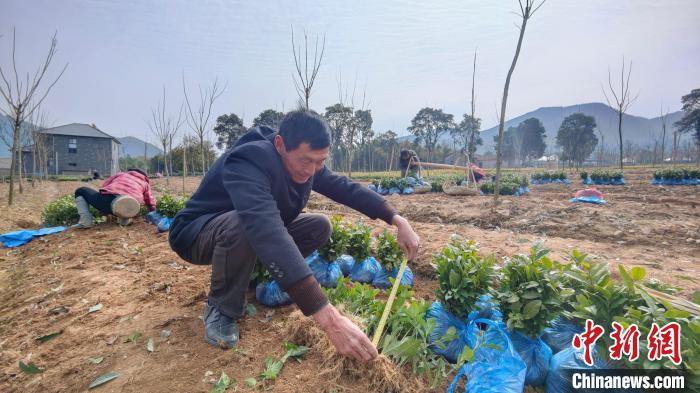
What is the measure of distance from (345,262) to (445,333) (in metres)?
1.25

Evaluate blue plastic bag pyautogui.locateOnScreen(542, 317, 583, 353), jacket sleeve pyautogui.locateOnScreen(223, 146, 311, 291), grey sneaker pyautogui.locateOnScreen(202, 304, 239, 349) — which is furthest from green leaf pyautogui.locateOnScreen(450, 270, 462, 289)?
grey sneaker pyautogui.locateOnScreen(202, 304, 239, 349)

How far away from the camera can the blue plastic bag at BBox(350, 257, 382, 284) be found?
9.78 ft

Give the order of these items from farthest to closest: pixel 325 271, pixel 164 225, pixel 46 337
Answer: pixel 164 225
pixel 325 271
pixel 46 337

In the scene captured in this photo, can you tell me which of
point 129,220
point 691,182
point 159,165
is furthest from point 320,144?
point 159,165

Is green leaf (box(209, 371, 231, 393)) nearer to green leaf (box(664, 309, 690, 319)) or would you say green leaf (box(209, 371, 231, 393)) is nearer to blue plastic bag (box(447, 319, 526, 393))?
blue plastic bag (box(447, 319, 526, 393))

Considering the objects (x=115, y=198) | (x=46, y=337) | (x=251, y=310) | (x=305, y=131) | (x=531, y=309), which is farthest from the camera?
(x=115, y=198)

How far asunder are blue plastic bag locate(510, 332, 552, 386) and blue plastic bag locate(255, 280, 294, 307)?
4.79 ft

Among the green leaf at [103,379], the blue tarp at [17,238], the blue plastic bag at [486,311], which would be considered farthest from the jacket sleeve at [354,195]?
the blue tarp at [17,238]

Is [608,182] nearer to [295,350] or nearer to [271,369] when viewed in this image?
[295,350]

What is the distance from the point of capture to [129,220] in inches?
213

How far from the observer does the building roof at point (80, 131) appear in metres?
37.2

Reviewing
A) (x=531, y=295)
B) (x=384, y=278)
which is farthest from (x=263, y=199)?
(x=384, y=278)

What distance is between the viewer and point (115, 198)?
4.83 m

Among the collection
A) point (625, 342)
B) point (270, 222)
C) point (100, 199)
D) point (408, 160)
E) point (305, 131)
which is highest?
point (408, 160)
